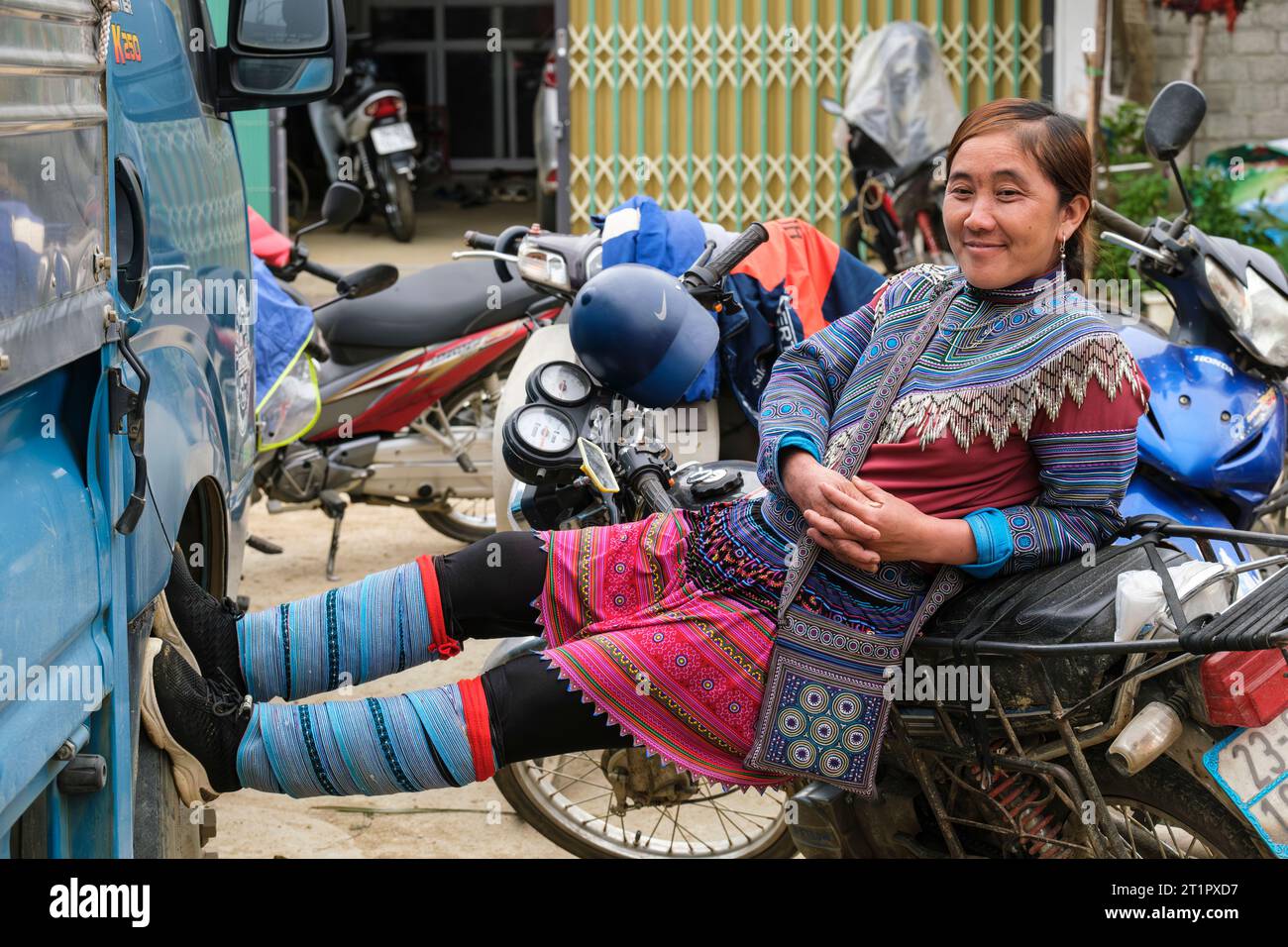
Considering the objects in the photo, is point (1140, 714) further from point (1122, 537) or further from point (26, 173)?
point (26, 173)

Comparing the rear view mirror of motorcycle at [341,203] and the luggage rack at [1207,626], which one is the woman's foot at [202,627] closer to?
the luggage rack at [1207,626]

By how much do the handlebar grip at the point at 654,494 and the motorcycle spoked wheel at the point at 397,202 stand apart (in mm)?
9150

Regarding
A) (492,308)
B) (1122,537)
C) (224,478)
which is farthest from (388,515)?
(1122,537)

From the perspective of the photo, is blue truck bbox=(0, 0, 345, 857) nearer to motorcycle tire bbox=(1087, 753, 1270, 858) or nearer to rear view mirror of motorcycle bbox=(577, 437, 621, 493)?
rear view mirror of motorcycle bbox=(577, 437, 621, 493)

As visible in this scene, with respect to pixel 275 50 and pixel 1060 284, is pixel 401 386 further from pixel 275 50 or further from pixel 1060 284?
pixel 1060 284

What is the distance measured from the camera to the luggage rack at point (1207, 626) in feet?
6.15

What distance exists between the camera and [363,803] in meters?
3.59

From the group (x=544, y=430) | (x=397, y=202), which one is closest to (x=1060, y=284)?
(x=544, y=430)

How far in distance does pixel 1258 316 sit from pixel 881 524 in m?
1.40

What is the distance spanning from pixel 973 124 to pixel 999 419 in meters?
0.42

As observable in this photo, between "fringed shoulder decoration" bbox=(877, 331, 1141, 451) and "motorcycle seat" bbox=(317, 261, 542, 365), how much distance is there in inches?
117

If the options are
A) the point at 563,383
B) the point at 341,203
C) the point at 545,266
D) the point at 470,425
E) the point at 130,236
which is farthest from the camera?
the point at 470,425

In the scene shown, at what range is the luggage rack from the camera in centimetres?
187

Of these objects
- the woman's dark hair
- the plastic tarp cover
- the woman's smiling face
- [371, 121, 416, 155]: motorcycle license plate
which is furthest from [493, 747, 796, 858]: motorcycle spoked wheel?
[371, 121, 416, 155]: motorcycle license plate
